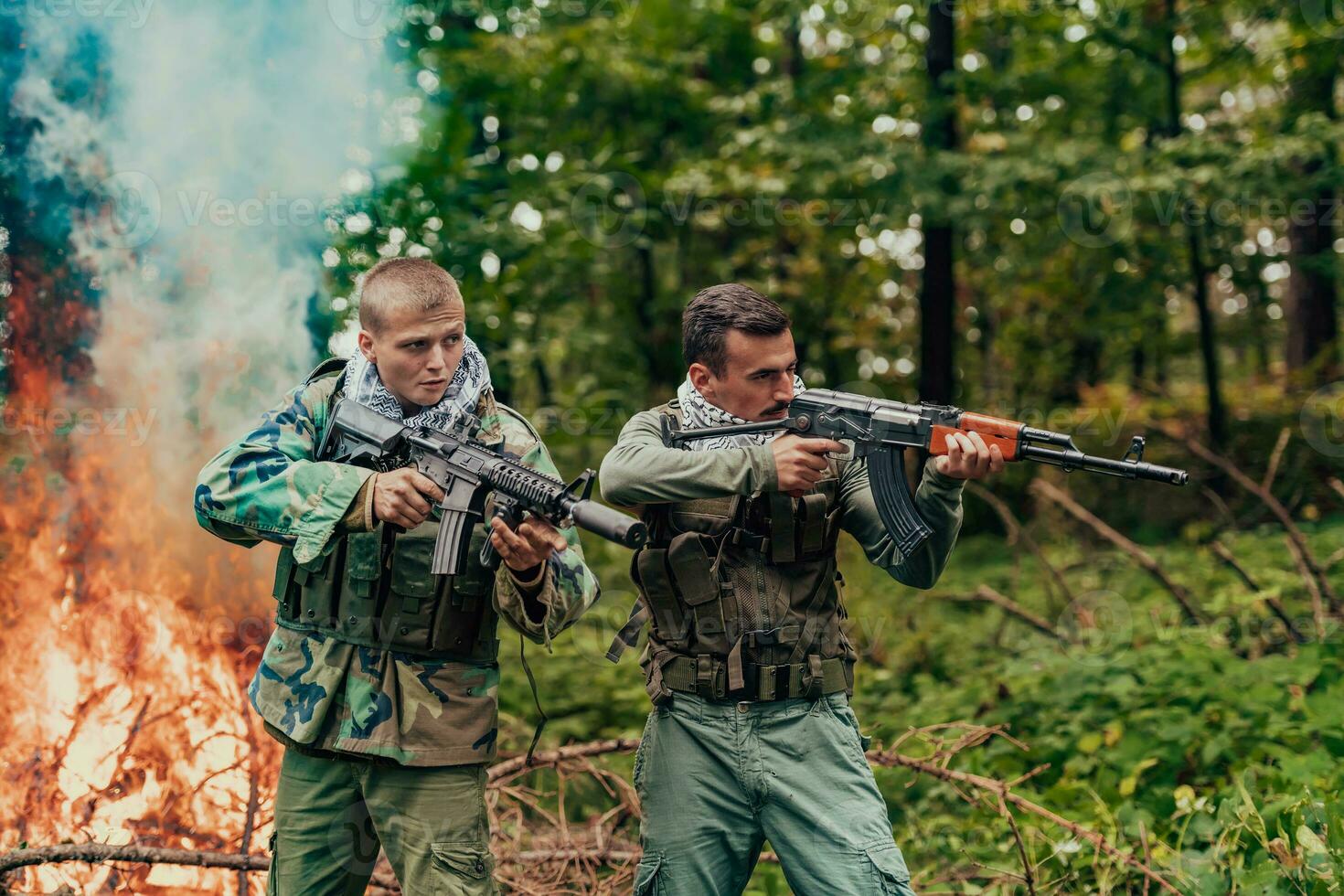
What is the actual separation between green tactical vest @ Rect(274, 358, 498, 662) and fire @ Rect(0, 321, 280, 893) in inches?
54.4

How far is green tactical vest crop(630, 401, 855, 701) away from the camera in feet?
9.45

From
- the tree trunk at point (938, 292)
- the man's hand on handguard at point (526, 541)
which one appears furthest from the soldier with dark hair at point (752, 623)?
the tree trunk at point (938, 292)

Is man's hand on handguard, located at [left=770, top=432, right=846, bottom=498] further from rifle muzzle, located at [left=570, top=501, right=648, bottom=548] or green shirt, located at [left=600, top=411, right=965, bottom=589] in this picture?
rifle muzzle, located at [left=570, top=501, right=648, bottom=548]

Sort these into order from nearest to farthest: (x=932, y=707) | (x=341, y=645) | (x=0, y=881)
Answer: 1. (x=341, y=645)
2. (x=0, y=881)
3. (x=932, y=707)

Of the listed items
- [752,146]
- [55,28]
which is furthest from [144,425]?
[752,146]

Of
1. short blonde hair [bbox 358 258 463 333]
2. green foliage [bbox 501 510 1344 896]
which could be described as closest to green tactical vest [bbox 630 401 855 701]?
short blonde hair [bbox 358 258 463 333]

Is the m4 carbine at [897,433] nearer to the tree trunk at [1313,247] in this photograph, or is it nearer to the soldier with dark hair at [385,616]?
the soldier with dark hair at [385,616]

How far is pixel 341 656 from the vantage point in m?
2.86

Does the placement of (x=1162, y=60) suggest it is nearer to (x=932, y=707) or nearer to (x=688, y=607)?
(x=932, y=707)

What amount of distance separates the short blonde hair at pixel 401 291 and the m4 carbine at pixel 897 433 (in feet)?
2.61

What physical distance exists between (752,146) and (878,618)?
5415 millimetres

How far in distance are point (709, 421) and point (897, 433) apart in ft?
1.75

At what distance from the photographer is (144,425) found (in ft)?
16.7

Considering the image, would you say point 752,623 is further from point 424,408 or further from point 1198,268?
point 1198,268
